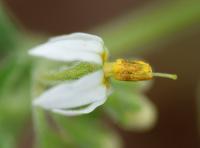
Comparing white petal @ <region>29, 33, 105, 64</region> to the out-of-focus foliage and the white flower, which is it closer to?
the white flower

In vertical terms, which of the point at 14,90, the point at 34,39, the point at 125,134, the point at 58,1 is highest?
the point at 58,1

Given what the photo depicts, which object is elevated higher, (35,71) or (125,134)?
(35,71)

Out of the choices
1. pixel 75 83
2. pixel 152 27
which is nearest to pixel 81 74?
pixel 75 83

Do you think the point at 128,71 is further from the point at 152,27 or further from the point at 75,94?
the point at 152,27

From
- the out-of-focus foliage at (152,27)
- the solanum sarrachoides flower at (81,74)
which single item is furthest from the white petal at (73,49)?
the out-of-focus foliage at (152,27)

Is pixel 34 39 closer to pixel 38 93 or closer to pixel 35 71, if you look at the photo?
pixel 35 71

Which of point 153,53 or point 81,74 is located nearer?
point 81,74

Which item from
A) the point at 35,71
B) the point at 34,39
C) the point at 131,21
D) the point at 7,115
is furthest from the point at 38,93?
the point at 131,21

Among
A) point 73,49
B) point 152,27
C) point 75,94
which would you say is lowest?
point 75,94
